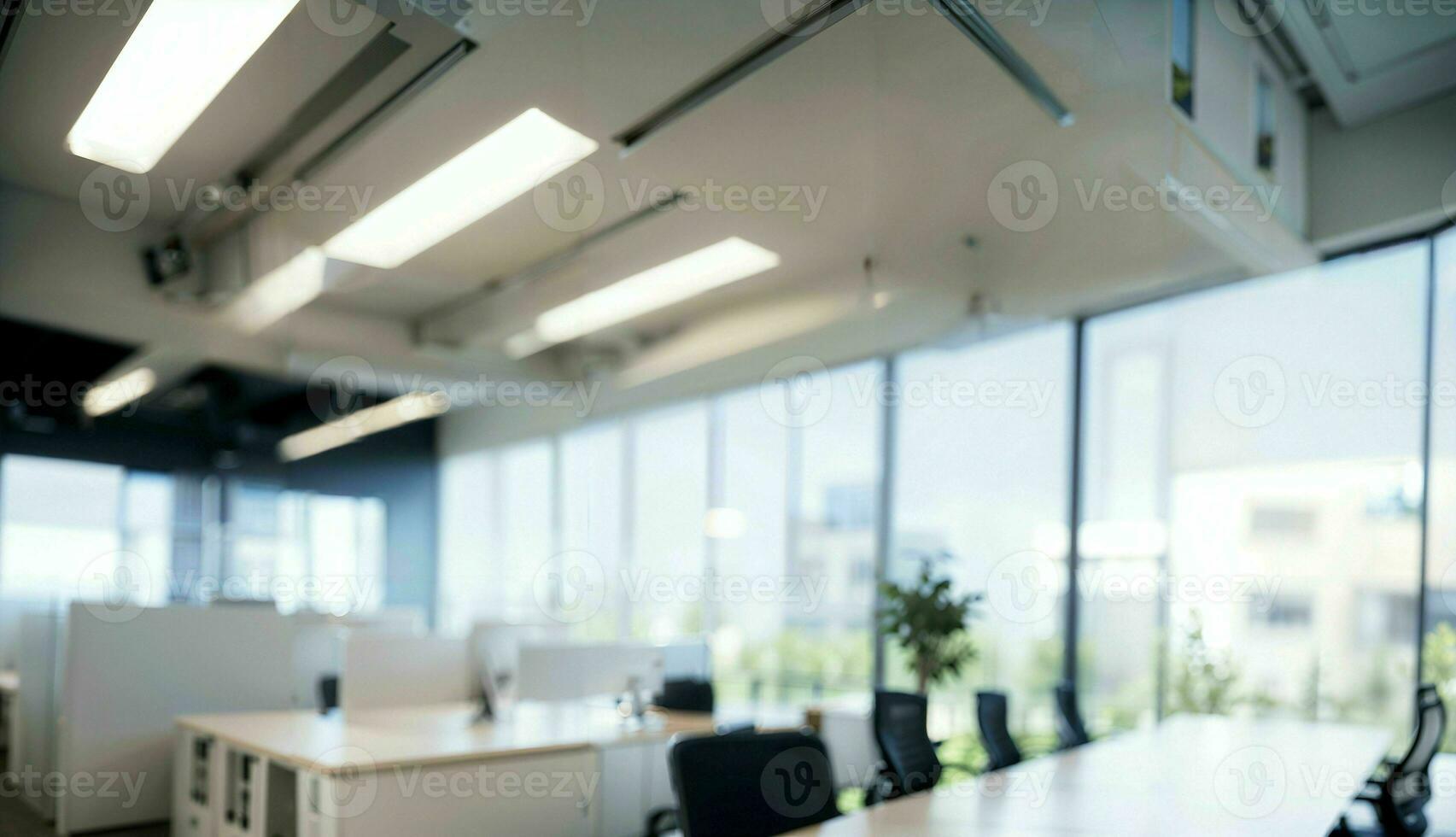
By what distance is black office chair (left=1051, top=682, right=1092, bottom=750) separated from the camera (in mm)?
5172

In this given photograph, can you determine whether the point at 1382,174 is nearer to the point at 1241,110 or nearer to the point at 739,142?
the point at 1241,110

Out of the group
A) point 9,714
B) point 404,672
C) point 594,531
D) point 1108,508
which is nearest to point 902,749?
point 404,672

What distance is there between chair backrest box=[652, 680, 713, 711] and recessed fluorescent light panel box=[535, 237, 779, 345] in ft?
7.83

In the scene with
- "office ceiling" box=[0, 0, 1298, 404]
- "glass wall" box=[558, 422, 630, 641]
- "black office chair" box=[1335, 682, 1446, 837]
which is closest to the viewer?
"office ceiling" box=[0, 0, 1298, 404]

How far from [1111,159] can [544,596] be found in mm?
7288

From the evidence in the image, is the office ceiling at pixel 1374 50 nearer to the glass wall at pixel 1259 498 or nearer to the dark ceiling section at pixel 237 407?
the glass wall at pixel 1259 498

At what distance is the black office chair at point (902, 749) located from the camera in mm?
4066

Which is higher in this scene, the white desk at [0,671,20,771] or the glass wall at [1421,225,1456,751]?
the glass wall at [1421,225,1456,751]

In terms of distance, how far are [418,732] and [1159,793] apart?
3.11 meters

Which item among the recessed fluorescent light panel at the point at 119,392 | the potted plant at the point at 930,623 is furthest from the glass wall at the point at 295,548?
the potted plant at the point at 930,623

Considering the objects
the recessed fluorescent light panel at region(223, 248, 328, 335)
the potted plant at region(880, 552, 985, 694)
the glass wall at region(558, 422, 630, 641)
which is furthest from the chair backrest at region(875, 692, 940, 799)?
the glass wall at region(558, 422, 630, 641)

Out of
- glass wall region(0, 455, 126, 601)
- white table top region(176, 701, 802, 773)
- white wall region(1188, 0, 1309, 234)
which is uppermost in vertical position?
white wall region(1188, 0, 1309, 234)

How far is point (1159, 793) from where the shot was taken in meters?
3.59

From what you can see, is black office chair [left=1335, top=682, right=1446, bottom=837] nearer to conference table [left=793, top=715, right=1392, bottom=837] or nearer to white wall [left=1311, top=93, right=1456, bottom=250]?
conference table [left=793, top=715, right=1392, bottom=837]
